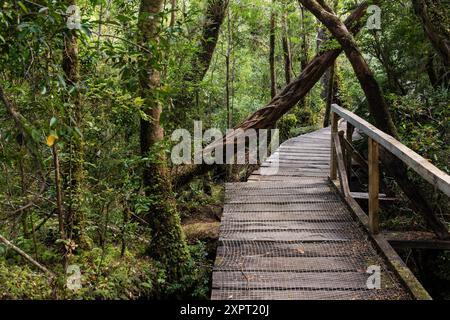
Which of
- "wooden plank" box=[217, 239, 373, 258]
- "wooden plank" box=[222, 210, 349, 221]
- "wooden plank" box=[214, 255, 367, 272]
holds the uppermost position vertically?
"wooden plank" box=[222, 210, 349, 221]

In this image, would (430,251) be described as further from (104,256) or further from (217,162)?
(104,256)

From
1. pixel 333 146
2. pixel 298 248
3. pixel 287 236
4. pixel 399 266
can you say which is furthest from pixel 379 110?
pixel 399 266

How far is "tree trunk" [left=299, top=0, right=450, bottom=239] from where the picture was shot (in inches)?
208

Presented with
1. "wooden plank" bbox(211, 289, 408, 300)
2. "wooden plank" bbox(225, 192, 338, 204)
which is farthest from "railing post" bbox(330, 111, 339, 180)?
"wooden plank" bbox(211, 289, 408, 300)

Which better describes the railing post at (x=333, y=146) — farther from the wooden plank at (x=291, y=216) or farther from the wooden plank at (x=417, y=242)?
the wooden plank at (x=417, y=242)

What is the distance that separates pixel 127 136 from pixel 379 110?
3360mm

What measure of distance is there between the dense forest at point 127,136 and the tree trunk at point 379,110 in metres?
0.01

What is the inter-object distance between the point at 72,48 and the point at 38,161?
5.63 feet

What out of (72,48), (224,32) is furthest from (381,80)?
(72,48)

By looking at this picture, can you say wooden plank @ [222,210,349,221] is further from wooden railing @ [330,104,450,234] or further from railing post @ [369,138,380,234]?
railing post @ [369,138,380,234]

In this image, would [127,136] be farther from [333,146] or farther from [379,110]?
[379,110]

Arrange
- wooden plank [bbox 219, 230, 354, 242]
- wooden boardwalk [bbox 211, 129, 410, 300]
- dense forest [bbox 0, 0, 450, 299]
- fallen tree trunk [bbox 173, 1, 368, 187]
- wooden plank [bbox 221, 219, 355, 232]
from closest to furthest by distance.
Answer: dense forest [bbox 0, 0, 450, 299] → wooden boardwalk [bbox 211, 129, 410, 300] → wooden plank [bbox 219, 230, 354, 242] → wooden plank [bbox 221, 219, 355, 232] → fallen tree trunk [bbox 173, 1, 368, 187]

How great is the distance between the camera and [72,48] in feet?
13.6

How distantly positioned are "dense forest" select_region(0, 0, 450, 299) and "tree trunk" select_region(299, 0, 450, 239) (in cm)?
1
